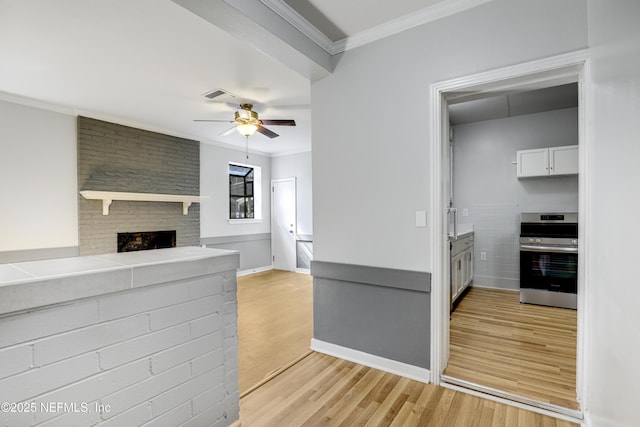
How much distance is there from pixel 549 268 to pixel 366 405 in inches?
128

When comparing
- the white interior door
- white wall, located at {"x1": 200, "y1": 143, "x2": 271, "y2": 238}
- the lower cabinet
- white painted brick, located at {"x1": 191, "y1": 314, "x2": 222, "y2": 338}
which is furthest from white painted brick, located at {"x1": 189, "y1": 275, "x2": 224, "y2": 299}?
the white interior door

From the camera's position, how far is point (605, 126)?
134 cm

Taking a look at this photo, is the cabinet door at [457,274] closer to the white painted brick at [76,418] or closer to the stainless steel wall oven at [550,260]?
the stainless steel wall oven at [550,260]

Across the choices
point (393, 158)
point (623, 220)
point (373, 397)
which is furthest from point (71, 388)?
point (393, 158)

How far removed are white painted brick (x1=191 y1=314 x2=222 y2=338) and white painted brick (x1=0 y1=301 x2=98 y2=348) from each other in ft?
1.39

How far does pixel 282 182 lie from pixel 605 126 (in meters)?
5.96

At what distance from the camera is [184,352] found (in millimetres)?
1390

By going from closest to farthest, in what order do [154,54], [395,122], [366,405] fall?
[366,405], [395,122], [154,54]

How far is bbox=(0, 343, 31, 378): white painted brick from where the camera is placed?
0.90 meters

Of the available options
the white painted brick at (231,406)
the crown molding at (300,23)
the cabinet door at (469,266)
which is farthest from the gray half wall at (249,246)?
the white painted brick at (231,406)

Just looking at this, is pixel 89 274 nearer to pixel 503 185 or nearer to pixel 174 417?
pixel 174 417

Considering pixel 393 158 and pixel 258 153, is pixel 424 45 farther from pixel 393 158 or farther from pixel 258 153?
pixel 258 153

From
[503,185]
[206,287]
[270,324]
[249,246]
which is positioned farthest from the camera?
[249,246]

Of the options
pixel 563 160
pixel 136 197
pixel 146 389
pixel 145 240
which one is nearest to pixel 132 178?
pixel 136 197
